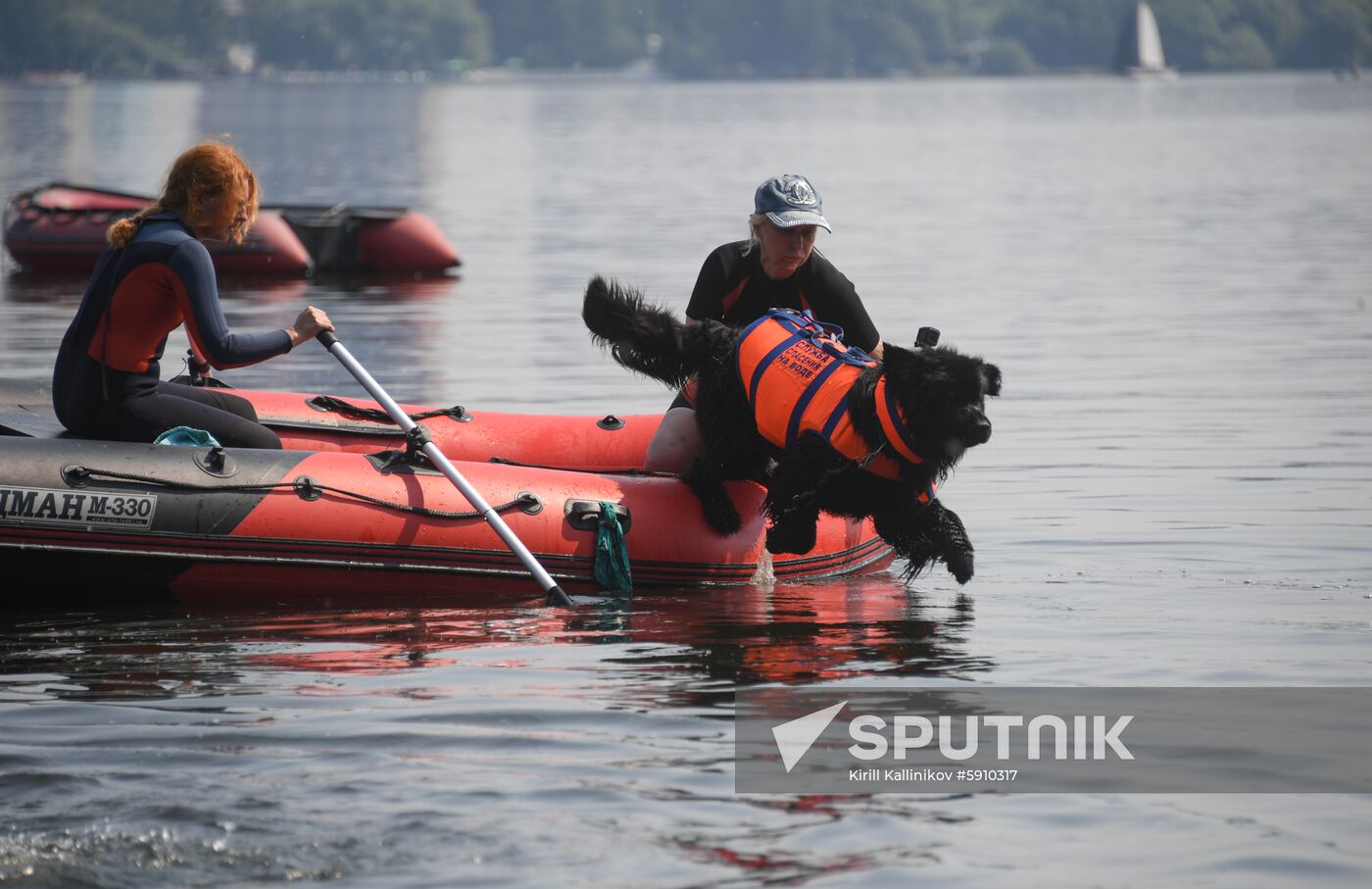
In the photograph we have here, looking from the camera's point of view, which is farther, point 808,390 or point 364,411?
point 364,411

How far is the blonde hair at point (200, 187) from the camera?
704 cm

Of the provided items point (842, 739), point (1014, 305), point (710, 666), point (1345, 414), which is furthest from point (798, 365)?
point (1014, 305)

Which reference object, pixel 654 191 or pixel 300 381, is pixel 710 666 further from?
pixel 654 191

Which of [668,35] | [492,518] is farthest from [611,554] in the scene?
[668,35]

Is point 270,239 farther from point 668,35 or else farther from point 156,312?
point 668,35

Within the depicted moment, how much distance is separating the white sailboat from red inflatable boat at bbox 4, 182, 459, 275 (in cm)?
13022

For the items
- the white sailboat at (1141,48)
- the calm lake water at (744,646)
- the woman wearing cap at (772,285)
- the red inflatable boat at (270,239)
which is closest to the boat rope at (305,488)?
the calm lake water at (744,646)

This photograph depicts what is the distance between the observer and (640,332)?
7.49m

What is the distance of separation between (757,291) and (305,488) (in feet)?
6.35

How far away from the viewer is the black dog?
268 inches

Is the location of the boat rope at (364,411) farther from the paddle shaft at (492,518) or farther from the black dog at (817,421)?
the black dog at (817,421)

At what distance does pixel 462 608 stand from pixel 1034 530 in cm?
295

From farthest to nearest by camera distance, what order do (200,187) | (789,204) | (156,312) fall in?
(789,204) → (156,312) → (200,187)

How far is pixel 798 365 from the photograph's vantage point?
7.12 m
